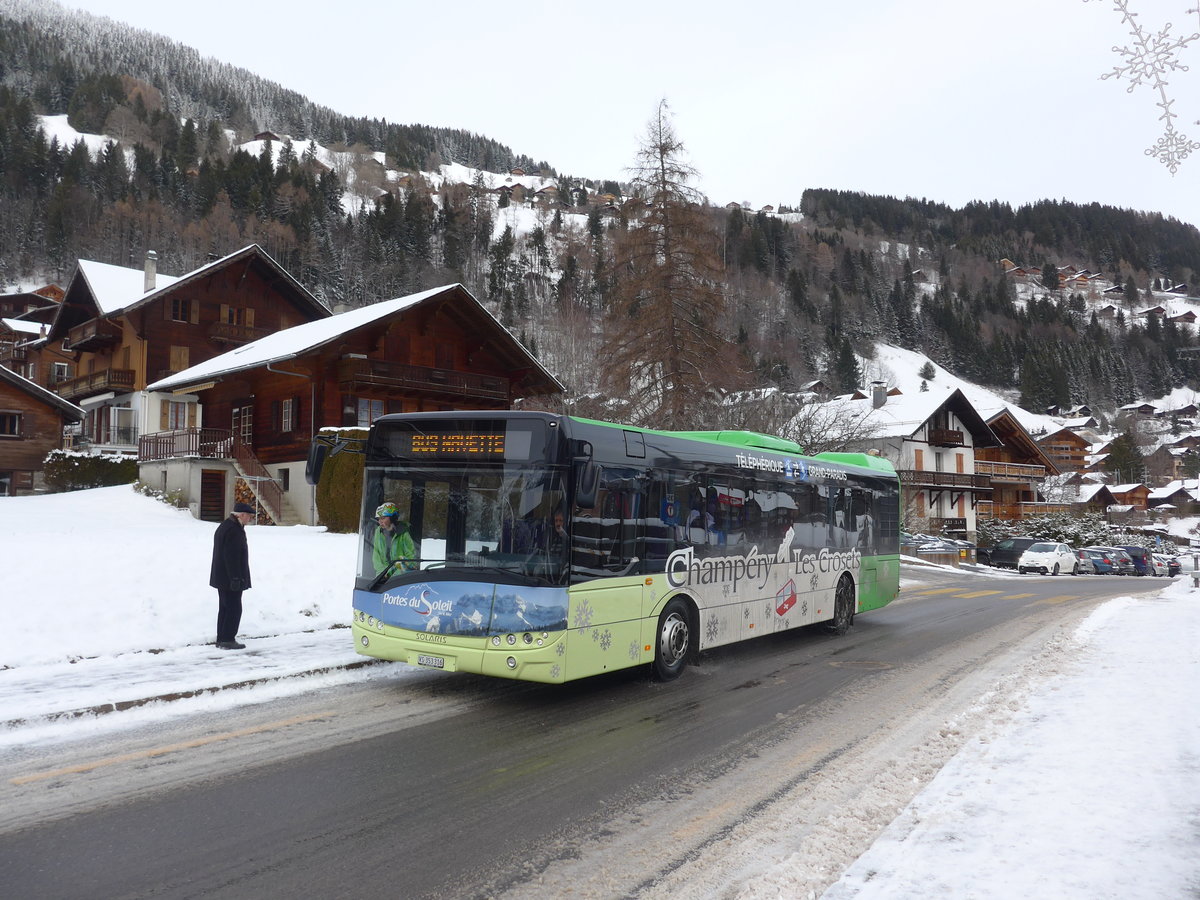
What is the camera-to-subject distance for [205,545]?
49.1 ft

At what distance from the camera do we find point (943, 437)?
58719 mm

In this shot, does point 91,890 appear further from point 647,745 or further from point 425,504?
point 425,504

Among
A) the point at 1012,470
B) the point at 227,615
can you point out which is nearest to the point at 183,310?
the point at 227,615

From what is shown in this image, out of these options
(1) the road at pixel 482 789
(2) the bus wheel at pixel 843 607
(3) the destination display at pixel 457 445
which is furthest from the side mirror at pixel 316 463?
(2) the bus wheel at pixel 843 607

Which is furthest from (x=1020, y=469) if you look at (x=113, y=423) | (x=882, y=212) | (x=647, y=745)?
(x=882, y=212)

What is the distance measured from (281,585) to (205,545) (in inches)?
120

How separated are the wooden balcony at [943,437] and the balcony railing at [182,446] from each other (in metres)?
46.7

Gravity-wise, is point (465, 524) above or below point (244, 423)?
below

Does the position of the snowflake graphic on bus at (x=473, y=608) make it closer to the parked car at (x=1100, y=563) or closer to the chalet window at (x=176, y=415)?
the chalet window at (x=176, y=415)

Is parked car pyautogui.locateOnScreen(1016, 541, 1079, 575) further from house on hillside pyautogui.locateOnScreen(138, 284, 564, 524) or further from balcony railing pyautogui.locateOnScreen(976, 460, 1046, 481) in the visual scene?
balcony railing pyautogui.locateOnScreen(976, 460, 1046, 481)

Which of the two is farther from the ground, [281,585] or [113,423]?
[113,423]

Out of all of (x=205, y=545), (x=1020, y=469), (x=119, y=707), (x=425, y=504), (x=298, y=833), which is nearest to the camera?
(x=298, y=833)

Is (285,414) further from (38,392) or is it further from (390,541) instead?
(390,541)

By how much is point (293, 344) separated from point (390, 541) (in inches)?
1038
